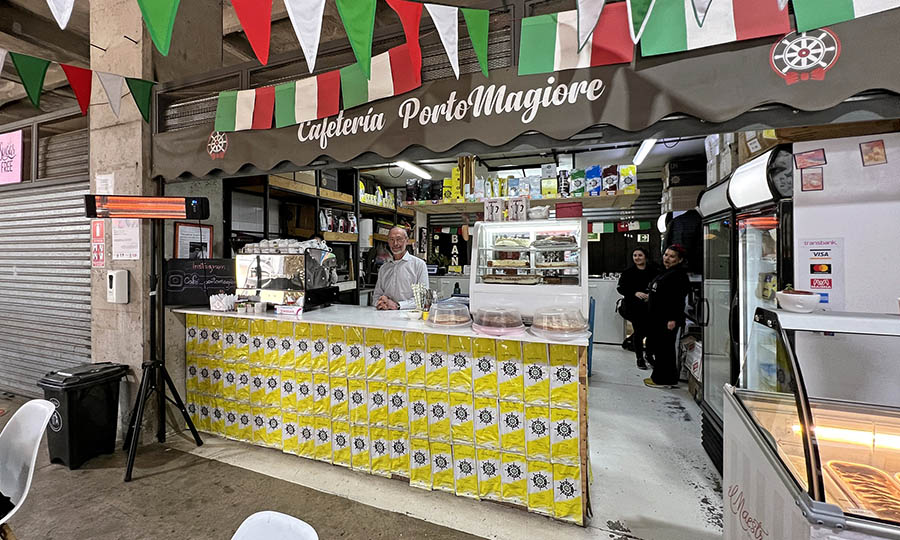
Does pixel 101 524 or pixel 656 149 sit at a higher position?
pixel 656 149

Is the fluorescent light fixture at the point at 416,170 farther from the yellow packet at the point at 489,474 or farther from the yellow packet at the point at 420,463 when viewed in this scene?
the yellow packet at the point at 489,474

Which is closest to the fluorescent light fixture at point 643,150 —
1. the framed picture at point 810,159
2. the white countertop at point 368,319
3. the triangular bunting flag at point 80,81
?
the framed picture at point 810,159

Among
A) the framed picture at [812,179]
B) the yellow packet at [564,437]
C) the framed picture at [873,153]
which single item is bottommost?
the yellow packet at [564,437]

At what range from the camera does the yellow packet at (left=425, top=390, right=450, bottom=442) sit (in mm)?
2791

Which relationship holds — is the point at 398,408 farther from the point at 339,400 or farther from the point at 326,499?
the point at 326,499

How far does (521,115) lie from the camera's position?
7.70 ft

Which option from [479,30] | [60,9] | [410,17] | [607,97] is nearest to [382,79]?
[410,17]

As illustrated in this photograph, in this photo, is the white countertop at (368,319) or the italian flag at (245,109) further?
the italian flag at (245,109)

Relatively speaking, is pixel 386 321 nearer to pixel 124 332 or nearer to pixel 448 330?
pixel 448 330

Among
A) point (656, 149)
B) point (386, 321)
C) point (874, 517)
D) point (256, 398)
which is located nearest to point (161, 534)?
point (256, 398)

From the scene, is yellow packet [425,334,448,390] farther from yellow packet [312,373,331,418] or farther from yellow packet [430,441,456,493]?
yellow packet [312,373,331,418]

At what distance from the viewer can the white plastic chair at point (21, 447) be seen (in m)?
1.87

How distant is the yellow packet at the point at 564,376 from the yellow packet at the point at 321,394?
181cm

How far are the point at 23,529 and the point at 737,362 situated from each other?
5024 millimetres
